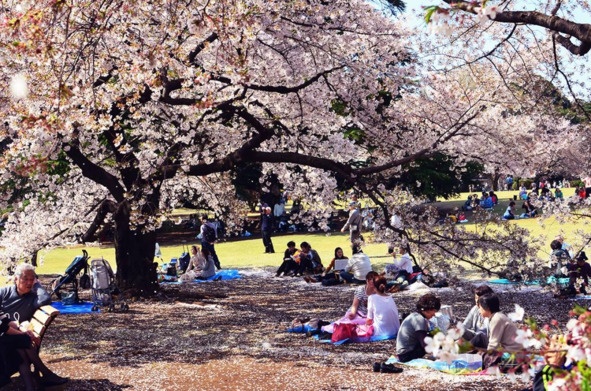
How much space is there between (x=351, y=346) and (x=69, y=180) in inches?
403

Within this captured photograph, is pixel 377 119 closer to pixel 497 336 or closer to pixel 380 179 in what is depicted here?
pixel 380 179

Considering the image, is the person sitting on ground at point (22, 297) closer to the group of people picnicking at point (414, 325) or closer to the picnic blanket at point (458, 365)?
the group of people picnicking at point (414, 325)

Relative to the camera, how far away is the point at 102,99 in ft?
35.3

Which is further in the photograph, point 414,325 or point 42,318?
point 414,325

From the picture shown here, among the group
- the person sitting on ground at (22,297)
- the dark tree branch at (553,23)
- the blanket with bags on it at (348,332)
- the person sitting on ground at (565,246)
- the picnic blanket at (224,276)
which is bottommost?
the blanket with bags on it at (348,332)

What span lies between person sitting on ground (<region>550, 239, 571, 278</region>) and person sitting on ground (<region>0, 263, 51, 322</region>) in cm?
936

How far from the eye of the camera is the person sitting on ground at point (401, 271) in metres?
14.4

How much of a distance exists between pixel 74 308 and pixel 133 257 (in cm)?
156

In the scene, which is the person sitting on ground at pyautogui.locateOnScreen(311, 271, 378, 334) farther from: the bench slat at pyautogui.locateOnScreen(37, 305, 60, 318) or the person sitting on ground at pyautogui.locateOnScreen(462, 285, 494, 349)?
the bench slat at pyautogui.locateOnScreen(37, 305, 60, 318)

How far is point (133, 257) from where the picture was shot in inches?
553

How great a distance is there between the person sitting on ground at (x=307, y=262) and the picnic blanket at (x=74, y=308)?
19.0 feet

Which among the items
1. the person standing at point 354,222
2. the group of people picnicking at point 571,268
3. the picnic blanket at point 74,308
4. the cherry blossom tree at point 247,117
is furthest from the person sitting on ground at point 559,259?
the picnic blanket at point 74,308

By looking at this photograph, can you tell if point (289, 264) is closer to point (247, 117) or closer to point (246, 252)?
point (247, 117)

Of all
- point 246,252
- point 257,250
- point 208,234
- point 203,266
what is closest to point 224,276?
point 203,266
